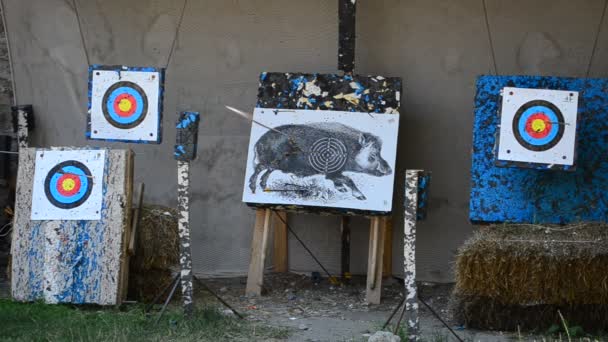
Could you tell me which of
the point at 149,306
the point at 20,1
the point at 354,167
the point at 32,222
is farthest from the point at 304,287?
the point at 20,1

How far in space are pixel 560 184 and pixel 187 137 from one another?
81.1 inches

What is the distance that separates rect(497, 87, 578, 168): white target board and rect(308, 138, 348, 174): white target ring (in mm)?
986

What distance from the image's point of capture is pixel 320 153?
240 inches

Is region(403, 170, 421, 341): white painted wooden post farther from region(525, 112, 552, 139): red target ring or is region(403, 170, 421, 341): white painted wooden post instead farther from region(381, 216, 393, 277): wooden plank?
region(381, 216, 393, 277): wooden plank

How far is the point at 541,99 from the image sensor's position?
5.56m

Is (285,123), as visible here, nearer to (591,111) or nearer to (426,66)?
(426,66)

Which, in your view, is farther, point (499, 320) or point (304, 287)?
point (304, 287)

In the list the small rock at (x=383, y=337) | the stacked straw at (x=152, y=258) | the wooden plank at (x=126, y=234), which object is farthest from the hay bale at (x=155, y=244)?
the small rock at (x=383, y=337)

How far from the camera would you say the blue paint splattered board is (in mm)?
5680

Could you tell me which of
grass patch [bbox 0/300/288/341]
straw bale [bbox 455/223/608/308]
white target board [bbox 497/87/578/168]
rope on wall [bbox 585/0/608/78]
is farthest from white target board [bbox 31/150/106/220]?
rope on wall [bbox 585/0/608/78]

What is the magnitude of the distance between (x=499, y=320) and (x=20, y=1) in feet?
12.2

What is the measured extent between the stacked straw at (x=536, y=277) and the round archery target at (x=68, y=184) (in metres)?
2.09

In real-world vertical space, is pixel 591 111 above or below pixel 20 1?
below

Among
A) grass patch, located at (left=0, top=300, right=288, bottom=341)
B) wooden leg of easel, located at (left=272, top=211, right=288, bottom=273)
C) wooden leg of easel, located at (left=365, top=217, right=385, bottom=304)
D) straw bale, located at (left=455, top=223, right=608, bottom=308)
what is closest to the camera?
grass patch, located at (left=0, top=300, right=288, bottom=341)
